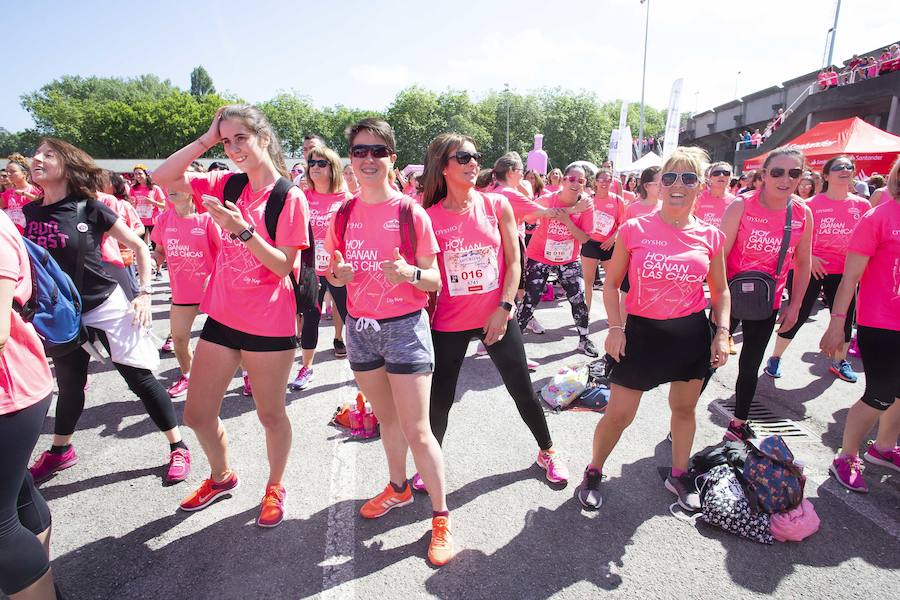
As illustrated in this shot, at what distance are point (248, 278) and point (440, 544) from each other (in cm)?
178

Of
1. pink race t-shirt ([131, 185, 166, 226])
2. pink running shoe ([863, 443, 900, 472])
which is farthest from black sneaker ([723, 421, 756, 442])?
pink race t-shirt ([131, 185, 166, 226])

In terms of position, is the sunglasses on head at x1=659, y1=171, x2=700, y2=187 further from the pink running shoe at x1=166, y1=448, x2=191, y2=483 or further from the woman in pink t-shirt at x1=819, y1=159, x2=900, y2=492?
the pink running shoe at x1=166, y1=448, x2=191, y2=483

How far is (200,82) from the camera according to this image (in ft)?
332

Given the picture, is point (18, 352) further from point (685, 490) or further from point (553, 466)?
point (685, 490)

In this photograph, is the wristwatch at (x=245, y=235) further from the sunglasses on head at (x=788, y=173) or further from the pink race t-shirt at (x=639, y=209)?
the pink race t-shirt at (x=639, y=209)

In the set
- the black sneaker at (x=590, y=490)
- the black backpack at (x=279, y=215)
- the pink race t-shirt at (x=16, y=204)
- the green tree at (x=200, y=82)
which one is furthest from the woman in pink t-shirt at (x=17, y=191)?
the green tree at (x=200, y=82)

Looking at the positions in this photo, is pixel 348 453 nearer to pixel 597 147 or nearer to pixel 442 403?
pixel 442 403

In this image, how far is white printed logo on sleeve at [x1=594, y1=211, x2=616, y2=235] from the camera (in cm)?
607

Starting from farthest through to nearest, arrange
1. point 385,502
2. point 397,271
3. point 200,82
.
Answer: point 200,82 < point 385,502 < point 397,271

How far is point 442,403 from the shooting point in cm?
293

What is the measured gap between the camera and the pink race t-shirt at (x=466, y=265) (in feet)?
9.02

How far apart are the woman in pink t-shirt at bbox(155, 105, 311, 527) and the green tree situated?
119 m

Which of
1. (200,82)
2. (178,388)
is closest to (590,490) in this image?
(178,388)

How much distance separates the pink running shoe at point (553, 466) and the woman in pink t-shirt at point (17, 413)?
2.65 metres
